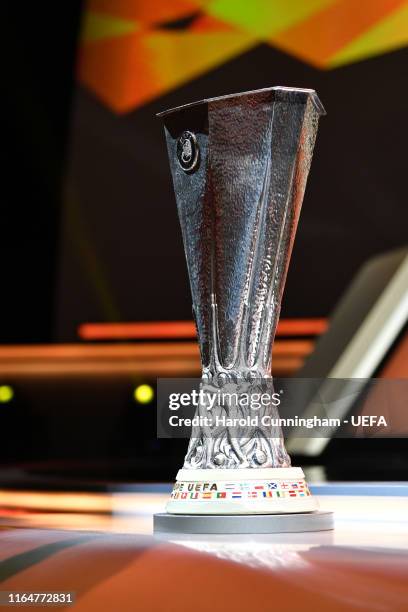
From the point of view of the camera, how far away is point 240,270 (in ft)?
7.66

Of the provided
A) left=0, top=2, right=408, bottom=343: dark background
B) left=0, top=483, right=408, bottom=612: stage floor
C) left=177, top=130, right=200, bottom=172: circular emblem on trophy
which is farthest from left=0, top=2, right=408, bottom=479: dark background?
left=177, top=130, right=200, bottom=172: circular emblem on trophy

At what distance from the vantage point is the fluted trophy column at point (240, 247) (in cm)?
230

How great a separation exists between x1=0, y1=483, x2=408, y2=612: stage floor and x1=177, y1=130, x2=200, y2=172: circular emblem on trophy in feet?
2.95

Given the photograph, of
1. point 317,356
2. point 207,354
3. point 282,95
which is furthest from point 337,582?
point 317,356

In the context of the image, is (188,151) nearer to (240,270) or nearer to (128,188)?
(240,270)

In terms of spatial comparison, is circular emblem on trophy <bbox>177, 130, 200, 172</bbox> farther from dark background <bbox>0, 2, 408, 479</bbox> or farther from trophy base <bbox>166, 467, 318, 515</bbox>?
dark background <bbox>0, 2, 408, 479</bbox>

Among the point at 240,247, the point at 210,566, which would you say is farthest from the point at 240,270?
the point at 210,566

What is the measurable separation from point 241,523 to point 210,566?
1.57ft

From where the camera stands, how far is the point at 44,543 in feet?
7.00

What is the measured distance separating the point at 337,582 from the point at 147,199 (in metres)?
5.02

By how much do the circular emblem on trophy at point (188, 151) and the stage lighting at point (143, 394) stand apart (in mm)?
3985

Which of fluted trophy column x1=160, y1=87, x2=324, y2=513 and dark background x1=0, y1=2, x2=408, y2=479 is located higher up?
dark background x1=0, y1=2, x2=408, y2=479

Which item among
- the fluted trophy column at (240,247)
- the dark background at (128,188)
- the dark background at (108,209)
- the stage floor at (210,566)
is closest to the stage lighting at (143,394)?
the dark background at (108,209)

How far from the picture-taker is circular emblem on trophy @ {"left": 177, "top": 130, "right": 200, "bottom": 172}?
7.77ft
